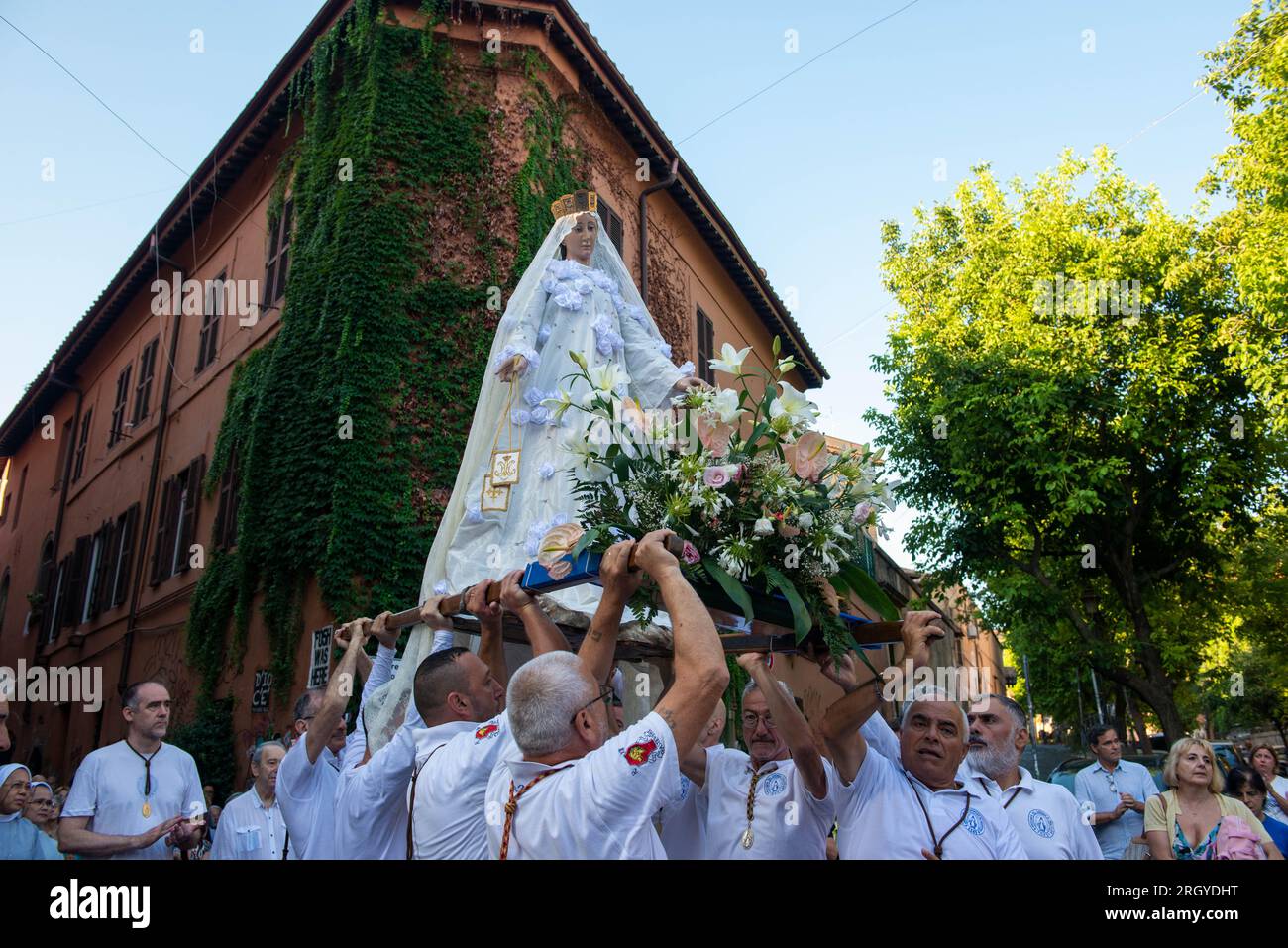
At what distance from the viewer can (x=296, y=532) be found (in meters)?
11.7

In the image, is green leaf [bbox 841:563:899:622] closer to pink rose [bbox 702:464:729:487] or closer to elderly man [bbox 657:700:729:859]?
pink rose [bbox 702:464:729:487]

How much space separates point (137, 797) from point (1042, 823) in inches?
179

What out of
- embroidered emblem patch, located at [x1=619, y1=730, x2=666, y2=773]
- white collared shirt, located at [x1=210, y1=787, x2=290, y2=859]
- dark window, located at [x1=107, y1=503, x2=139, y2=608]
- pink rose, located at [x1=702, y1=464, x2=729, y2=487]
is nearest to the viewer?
embroidered emblem patch, located at [x1=619, y1=730, x2=666, y2=773]

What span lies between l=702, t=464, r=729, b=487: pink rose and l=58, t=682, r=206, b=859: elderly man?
344cm

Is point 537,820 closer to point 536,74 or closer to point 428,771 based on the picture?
point 428,771

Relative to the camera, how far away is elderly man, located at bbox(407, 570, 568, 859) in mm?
3158

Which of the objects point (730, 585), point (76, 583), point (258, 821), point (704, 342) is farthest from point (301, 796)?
point (76, 583)

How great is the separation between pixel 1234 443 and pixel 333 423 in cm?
1716

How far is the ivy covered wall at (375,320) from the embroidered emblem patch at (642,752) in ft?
29.2

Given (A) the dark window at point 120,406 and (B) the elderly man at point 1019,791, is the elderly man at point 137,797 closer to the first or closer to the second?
(B) the elderly man at point 1019,791

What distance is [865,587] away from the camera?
3.44 m

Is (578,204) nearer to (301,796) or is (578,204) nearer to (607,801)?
(301,796)

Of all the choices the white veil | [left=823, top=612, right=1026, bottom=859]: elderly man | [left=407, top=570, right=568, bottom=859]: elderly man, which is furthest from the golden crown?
[left=823, top=612, right=1026, bottom=859]: elderly man

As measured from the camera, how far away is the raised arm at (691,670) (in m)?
2.51
